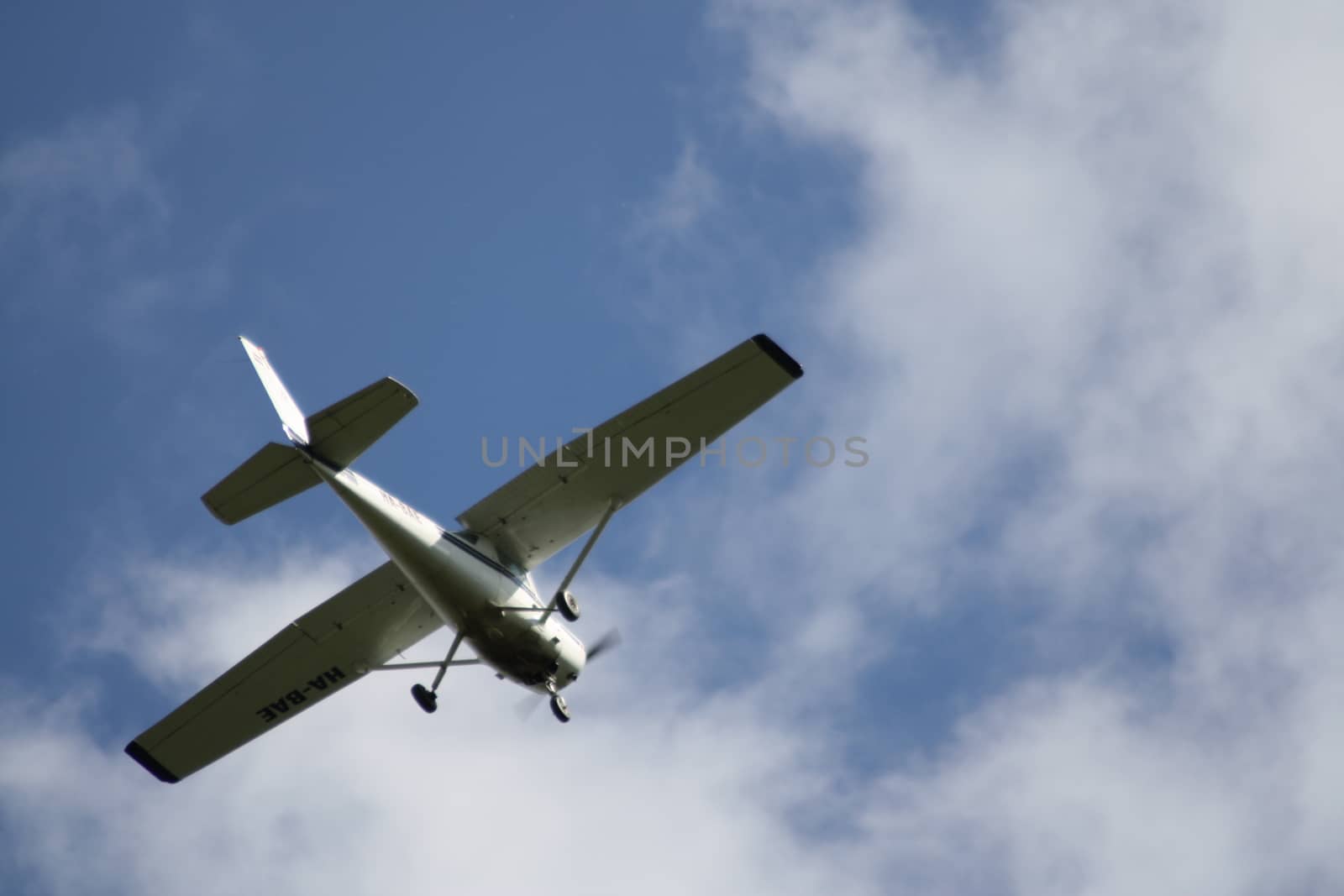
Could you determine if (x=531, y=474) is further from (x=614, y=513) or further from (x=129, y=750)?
(x=129, y=750)

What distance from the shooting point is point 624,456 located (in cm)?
2080

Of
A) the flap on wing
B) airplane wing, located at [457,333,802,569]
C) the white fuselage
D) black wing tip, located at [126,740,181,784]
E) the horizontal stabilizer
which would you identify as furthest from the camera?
black wing tip, located at [126,740,181,784]

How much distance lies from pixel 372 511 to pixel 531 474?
225 centimetres

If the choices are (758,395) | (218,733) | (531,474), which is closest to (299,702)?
(218,733)

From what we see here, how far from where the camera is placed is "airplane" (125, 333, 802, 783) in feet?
63.7

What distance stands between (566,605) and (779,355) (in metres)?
4.13

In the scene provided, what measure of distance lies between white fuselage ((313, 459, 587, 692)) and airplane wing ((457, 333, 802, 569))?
0.48 metres

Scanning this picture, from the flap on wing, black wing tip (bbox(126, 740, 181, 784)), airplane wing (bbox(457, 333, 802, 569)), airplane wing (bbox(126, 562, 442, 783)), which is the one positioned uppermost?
airplane wing (bbox(457, 333, 802, 569))

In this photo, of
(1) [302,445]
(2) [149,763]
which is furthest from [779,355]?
(2) [149,763]

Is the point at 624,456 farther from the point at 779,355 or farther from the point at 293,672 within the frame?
the point at 293,672

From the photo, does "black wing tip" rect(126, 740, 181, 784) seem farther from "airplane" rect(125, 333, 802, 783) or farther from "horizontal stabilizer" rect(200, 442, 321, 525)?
"horizontal stabilizer" rect(200, 442, 321, 525)

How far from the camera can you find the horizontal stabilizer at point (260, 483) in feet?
63.6

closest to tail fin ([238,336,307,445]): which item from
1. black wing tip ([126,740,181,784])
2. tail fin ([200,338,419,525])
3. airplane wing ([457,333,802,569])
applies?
tail fin ([200,338,419,525])

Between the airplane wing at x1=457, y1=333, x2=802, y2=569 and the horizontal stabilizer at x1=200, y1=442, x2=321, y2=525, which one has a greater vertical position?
the airplane wing at x1=457, y1=333, x2=802, y2=569
